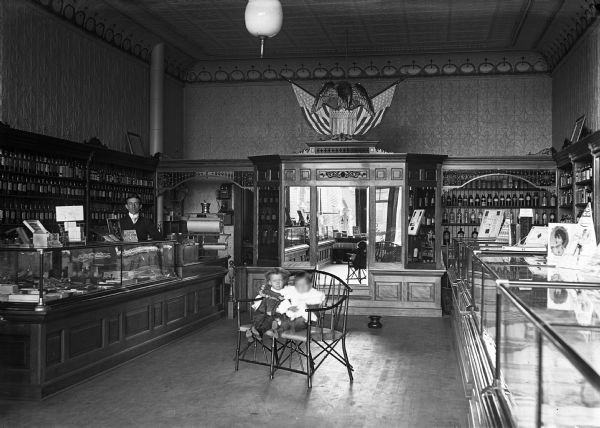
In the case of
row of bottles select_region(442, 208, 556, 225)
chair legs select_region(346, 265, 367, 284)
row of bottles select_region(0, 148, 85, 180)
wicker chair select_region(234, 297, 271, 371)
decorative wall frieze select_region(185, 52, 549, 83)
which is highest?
decorative wall frieze select_region(185, 52, 549, 83)

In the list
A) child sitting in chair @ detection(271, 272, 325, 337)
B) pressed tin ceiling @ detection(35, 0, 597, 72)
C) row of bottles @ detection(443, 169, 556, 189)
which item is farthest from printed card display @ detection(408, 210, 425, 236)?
child sitting in chair @ detection(271, 272, 325, 337)

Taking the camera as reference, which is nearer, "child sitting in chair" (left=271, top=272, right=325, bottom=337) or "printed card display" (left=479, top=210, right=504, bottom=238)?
"child sitting in chair" (left=271, top=272, right=325, bottom=337)

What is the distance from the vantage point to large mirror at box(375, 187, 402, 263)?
10344 mm

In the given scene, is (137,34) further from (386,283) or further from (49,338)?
(49,338)

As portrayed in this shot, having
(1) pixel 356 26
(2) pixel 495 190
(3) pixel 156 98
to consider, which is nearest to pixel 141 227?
(3) pixel 156 98

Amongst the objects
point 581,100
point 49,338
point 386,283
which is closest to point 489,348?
point 49,338

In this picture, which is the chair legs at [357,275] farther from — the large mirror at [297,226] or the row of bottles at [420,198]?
the row of bottles at [420,198]

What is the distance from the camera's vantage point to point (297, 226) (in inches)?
418

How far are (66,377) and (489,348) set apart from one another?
3640 millimetres

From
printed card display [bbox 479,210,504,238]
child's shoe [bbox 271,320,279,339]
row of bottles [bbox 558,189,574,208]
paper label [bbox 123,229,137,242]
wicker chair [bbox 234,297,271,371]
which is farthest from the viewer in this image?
row of bottles [bbox 558,189,574,208]

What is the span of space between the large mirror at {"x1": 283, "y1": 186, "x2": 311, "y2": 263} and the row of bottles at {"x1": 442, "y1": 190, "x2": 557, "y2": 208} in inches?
119

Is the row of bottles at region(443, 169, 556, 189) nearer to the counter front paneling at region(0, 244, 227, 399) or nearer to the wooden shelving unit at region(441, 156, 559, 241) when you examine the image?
the wooden shelving unit at region(441, 156, 559, 241)

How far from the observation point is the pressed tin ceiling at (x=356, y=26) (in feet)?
33.9

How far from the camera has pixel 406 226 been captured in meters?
10.4
